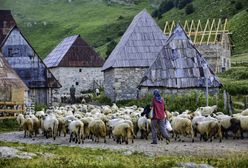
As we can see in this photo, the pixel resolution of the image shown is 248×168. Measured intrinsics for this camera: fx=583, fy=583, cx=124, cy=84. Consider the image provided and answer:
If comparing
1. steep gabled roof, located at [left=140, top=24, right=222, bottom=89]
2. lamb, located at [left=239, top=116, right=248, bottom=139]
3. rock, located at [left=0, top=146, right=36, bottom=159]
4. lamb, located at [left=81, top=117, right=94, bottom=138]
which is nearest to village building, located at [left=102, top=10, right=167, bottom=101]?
steep gabled roof, located at [left=140, top=24, right=222, bottom=89]

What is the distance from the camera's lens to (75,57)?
64.5 meters

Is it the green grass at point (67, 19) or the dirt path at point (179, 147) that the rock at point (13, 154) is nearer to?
the dirt path at point (179, 147)

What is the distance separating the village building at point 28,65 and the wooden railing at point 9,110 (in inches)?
278

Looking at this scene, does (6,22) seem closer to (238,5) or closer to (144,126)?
(144,126)

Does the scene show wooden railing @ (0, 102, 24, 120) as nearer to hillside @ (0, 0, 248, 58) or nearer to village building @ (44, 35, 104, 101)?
village building @ (44, 35, 104, 101)

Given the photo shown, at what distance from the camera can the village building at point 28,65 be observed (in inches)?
1657

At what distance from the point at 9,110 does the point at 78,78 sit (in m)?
32.3

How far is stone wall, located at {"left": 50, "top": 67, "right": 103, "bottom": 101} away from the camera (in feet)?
209

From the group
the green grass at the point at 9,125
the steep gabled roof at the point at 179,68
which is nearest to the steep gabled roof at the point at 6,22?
the steep gabled roof at the point at 179,68

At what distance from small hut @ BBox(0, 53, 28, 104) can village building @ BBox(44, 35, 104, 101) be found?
27009 millimetres

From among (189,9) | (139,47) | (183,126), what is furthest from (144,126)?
(189,9)

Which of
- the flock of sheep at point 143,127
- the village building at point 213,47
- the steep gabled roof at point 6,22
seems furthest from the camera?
the village building at point 213,47

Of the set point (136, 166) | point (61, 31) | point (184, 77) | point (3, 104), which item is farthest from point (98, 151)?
point (61, 31)

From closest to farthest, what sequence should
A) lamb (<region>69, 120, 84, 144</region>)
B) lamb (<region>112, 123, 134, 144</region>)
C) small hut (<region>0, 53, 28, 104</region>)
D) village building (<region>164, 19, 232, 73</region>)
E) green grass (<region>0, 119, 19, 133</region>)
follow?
1. lamb (<region>112, 123, 134, 144</region>)
2. lamb (<region>69, 120, 84, 144</region>)
3. green grass (<region>0, 119, 19, 133</region>)
4. small hut (<region>0, 53, 28, 104</region>)
5. village building (<region>164, 19, 232, 73</region>)
